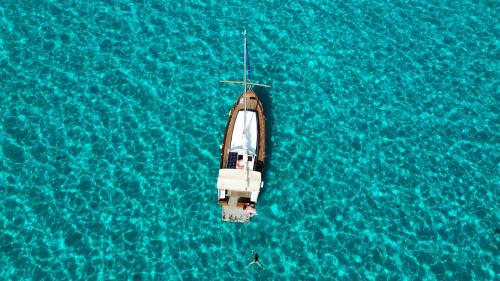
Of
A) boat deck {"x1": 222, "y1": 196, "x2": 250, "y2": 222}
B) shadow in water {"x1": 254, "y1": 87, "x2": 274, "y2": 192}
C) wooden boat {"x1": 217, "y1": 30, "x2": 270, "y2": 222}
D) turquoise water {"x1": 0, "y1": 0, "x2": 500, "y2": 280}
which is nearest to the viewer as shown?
wooden boat {"x1": 217, "y1": 30, "x2": 270, "y2": 222}

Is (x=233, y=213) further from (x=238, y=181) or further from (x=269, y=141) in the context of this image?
(x=269, y=141)

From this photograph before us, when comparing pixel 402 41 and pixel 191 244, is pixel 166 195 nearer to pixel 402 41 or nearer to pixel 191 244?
→ pixel 191 244

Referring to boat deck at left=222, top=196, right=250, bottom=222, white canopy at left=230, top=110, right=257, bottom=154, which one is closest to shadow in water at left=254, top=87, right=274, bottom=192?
white canopy at left=230, top=110, right=257, bottom=154

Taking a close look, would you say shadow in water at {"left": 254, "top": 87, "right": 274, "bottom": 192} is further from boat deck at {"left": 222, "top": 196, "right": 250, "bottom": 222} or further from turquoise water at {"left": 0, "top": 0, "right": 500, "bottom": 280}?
boat deck at {"left": 222, "top": 196, "right": 250, "bottom": 222}

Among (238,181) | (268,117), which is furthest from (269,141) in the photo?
(238,181)

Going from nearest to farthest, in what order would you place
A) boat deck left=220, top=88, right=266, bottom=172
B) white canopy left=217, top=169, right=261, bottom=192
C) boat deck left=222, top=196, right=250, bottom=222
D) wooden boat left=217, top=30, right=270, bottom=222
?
white canopy left=217, top=169, right=261, bottom=192, wooden boat left=217, top=30, right=270, bottom=222, boat deck left=222, top=196, right=250, bottom=222, boat deck left=220, top=88, right=266, bottom=172
